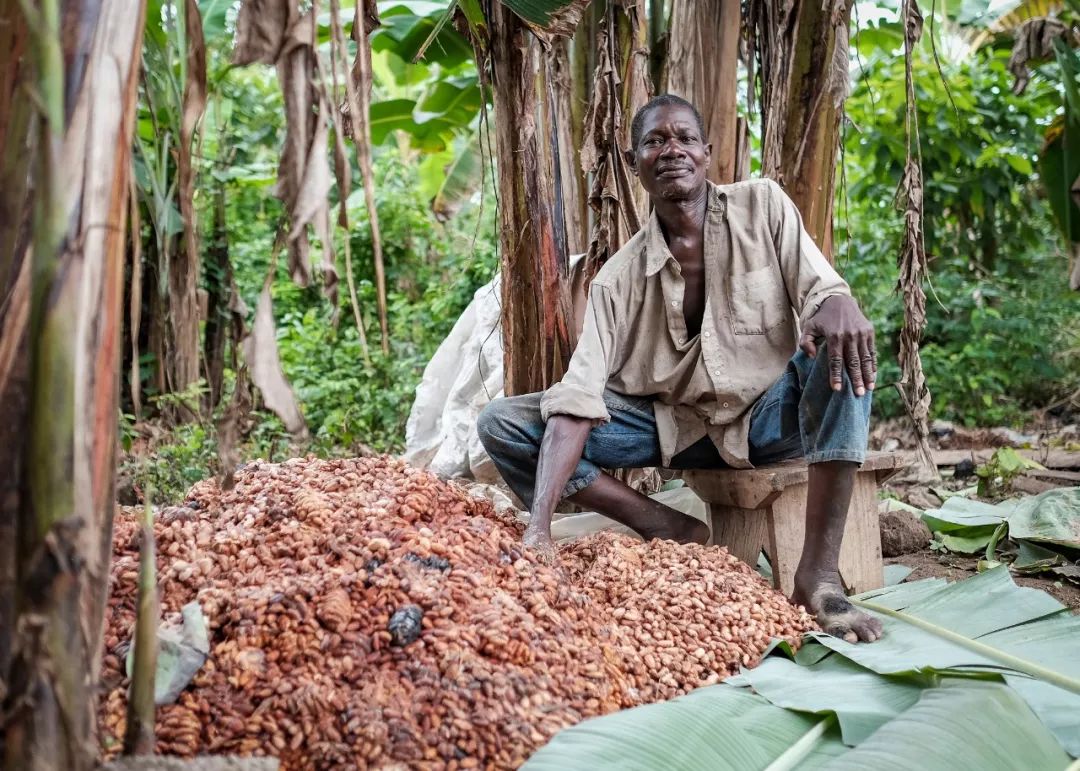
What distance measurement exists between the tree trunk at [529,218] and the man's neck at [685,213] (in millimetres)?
383

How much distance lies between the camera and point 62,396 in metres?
1.08

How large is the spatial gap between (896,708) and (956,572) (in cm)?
131

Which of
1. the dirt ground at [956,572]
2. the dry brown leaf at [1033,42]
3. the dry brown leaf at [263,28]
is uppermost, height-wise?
the dry brown leaf at [1033,42]

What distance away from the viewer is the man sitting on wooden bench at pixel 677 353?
2482mm

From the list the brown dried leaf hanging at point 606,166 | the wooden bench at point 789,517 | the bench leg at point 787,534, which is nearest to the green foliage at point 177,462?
the brown dried leaf hanging at point 606,166

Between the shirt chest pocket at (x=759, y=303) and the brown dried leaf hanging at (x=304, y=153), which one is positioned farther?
the shirt chest pocket at (x=759, y=303)

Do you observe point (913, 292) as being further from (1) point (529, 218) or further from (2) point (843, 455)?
(1) point (529, 218)

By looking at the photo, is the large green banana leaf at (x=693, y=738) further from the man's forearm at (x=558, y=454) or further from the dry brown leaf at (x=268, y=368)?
the man's forearm at (x=558, y=454)

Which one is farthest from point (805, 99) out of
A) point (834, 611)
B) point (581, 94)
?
point (834, 611)

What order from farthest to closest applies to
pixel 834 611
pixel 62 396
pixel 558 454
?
pixel 558 454
pixel 834 611
pixel 62 396

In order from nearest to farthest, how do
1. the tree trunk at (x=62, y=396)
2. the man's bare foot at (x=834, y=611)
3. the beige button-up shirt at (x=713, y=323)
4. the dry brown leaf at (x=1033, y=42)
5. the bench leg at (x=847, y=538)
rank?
the tree trunk at (x=62, y=396) → the man's bare foot at (x=834, y=611) → the bench leg at (x=847, y=538) → the beige button-up shirt at (x=713, y=323) → the dry brown leaf at (x=1033, y=42)

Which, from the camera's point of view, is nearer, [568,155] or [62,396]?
[62,396]

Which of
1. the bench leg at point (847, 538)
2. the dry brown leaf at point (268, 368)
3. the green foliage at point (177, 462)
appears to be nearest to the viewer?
the dry brown leaf at point (268, 368)

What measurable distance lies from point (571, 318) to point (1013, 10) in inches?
222
